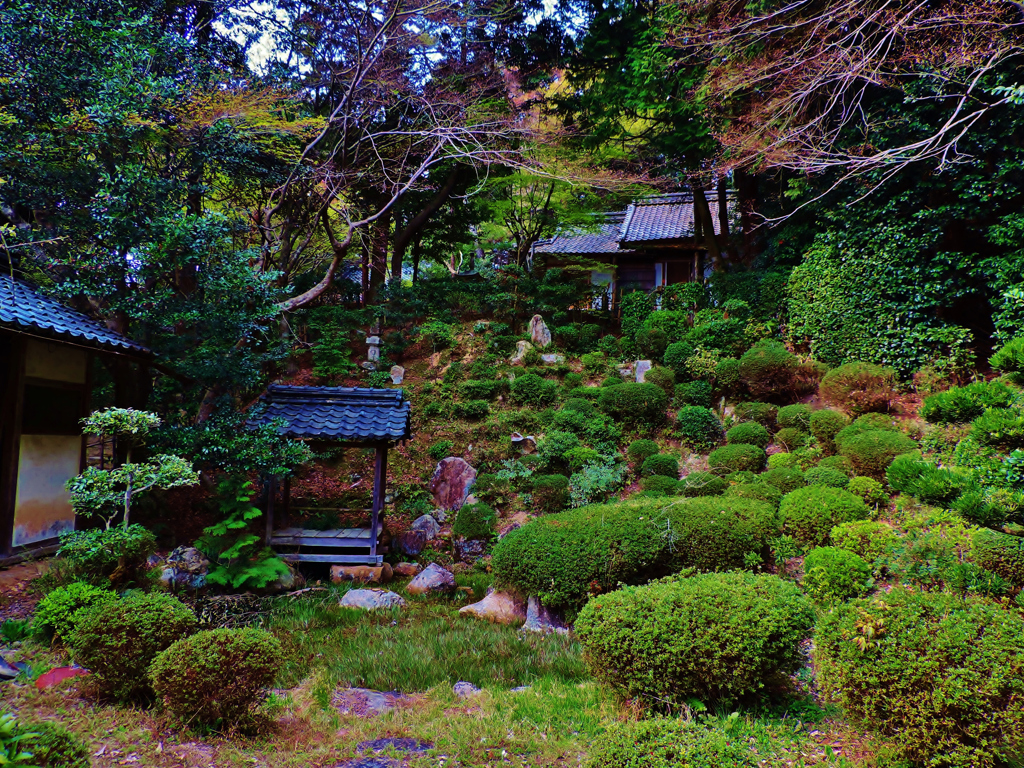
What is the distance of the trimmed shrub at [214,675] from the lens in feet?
12.3

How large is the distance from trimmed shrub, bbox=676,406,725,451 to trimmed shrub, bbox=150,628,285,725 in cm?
905

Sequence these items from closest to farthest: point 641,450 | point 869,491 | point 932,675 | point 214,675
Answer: point 932,675
point 214,675
point 869,491
point 641,450

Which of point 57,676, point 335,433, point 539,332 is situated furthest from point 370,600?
point 539,332

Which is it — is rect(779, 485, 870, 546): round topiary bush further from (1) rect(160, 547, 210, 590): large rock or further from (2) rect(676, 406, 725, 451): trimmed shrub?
(1) rect(160, 547, 210, 590): large rock

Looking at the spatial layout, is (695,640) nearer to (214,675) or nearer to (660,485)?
(214,675)

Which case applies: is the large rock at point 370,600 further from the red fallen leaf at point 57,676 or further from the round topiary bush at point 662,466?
the round topiary bush at point 662,466

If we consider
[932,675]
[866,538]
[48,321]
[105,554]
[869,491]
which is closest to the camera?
[932,675]

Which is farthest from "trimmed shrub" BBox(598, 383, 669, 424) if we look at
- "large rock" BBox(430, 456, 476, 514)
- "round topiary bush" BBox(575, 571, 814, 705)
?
"round topiary bush" BBox(575, 571, 814, 705)

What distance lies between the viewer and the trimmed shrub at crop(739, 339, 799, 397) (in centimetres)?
1114

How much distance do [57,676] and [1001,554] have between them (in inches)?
325

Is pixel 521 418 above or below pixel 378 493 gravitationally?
above

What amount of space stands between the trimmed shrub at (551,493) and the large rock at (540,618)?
351 cm

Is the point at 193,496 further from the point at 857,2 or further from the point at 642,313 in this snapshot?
the point at 857,2

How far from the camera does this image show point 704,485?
9.09m
